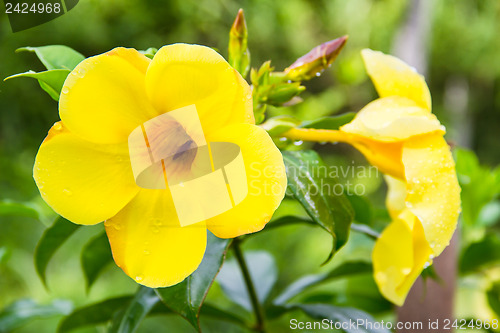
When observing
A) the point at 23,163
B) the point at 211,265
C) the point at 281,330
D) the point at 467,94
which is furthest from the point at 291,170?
the point at 467,94

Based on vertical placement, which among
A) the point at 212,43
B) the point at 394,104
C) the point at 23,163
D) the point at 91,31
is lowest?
the point at 23,163

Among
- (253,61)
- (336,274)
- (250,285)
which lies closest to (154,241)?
(250,285)

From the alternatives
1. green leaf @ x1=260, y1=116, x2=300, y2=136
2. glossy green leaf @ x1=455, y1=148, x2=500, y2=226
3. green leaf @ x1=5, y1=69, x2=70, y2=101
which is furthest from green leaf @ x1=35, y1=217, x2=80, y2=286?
glossy green leaf @ x1=455, y1=148, x2=500, y2=226

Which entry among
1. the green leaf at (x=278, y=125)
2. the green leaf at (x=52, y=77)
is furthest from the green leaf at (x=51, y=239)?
the green leaf at (x=278, y=125)

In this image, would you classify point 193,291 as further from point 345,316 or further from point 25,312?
point 25,312

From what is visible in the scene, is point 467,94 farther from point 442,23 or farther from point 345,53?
point 345,53

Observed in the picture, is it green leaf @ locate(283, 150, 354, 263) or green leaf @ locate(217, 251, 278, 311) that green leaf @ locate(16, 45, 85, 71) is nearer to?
green leaf @ locate(283, 150, 354, 263)

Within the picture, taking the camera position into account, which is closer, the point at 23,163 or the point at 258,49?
the point at 23,163
